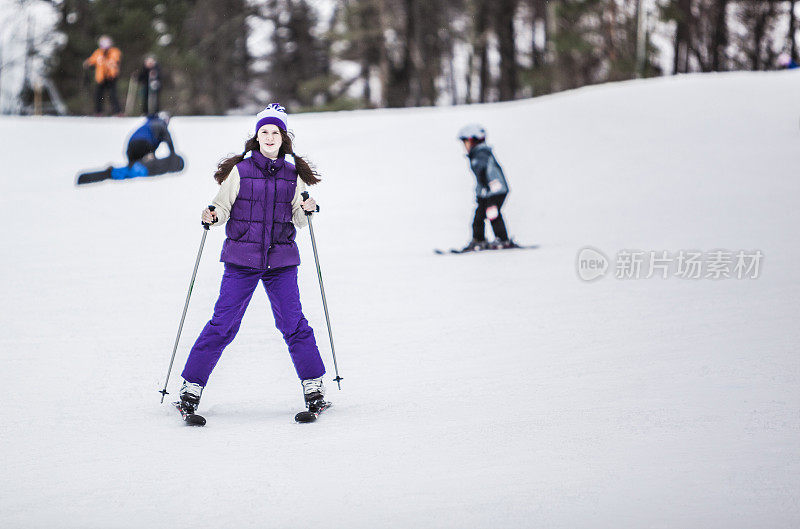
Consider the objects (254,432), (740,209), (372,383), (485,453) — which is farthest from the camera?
(740,209)

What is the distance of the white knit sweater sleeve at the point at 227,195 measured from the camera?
4.68 metres

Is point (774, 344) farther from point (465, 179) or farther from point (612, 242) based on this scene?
point (465, 179)

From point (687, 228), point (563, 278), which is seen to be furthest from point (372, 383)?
point (687, 228)

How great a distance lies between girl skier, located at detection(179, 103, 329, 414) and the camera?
470 cm

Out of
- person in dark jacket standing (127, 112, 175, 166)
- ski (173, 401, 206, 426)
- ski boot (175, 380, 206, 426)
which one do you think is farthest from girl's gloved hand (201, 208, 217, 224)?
person in dark jacket standing (127, 112, 175, 166)

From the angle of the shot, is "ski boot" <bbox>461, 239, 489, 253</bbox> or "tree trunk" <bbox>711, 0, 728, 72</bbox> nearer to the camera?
"ski boot" <bbox>461, 239, 489, 253</bbox>

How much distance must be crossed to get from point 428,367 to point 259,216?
5.53ft

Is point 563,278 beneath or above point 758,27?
beneath

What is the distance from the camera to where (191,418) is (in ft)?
15.7

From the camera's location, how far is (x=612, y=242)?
10.7 m

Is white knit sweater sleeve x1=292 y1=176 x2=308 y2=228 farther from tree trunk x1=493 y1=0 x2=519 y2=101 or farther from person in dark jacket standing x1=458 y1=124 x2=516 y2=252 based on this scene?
tree trunk x1=493 y1=0 x2=519 y2=101

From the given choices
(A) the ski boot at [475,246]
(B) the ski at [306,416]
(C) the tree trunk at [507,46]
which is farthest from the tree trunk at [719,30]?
(B) the ski at [306,416]

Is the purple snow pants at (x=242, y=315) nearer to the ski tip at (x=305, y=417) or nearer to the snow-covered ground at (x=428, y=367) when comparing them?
the ski tip at (x=305, y=417)

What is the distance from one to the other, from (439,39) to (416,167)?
2682 cm
